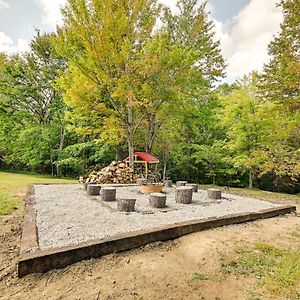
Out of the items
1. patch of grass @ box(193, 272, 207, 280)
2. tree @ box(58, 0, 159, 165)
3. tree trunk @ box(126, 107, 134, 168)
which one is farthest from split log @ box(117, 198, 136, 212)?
tree trunk @ box(126, 107, 134, 168)

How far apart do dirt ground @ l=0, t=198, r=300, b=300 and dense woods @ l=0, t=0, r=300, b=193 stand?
7.36 metres

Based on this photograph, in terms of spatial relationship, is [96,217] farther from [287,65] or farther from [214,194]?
[287,65]

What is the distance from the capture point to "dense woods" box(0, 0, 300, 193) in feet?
31.9

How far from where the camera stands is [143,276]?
2463 millimetres

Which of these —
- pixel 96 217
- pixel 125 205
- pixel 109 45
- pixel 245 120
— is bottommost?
pixel 96 217

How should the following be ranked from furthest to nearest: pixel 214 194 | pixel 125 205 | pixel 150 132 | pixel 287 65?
pixel 150 132
pixel 287 65
pixel 214 194
pixel 125 205

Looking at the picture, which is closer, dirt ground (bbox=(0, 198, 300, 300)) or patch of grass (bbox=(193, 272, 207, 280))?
dirt ground (bbox=(0, 198, 300, 300))

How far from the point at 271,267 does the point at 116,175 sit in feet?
28.3

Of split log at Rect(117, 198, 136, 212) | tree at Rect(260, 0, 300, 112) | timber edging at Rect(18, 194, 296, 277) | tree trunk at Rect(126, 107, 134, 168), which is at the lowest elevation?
timber edging at Rect(18, 194, 296, 277)

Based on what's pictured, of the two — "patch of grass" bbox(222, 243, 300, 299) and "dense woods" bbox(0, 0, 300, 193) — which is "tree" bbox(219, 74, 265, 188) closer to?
"dense woods" bbox(0, 0, 300, 193)

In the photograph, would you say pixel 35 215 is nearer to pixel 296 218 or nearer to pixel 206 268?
pixel 206 268

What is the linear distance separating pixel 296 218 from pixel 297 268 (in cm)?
316

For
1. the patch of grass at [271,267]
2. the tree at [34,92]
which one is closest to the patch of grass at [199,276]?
the patch of grass at [271,267]

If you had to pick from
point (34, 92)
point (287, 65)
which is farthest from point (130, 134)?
point (34, 92)
